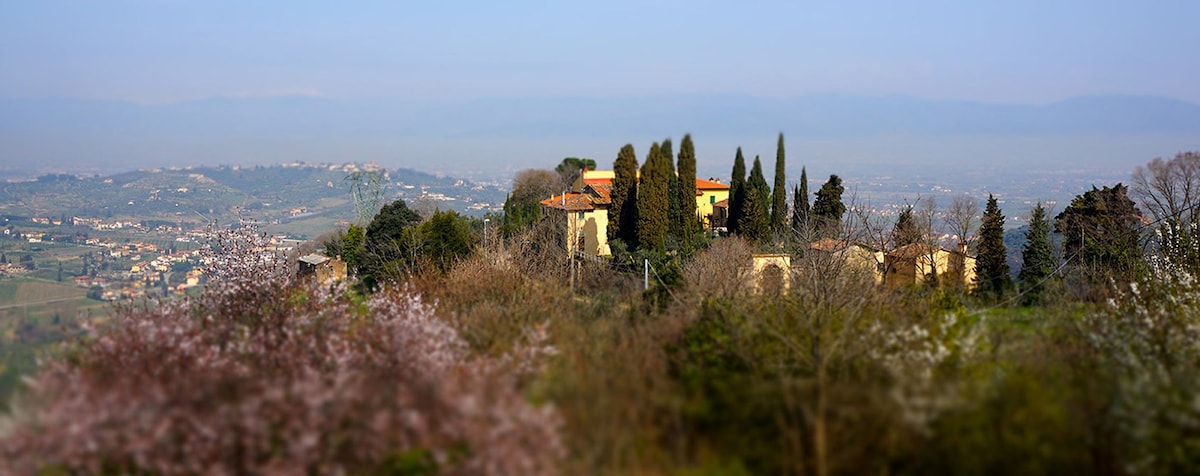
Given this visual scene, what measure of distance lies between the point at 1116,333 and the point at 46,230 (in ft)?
108

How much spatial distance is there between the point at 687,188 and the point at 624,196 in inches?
86.3

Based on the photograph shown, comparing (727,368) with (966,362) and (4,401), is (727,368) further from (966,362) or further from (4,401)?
(4,401)

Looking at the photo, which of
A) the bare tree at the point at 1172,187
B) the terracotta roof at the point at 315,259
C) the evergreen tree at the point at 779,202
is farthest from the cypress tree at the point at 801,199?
the terracotta roof at the point at 315,259

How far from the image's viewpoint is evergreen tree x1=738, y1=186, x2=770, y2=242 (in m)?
31.3

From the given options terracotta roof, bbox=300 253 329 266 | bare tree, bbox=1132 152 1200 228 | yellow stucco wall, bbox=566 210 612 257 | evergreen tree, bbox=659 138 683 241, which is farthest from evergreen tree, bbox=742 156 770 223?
terracotta roof, bbox=300 253 329 266

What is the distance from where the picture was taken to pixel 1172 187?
26.2m

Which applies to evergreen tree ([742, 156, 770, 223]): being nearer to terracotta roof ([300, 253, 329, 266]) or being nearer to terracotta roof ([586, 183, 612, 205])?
terracotta roof ([586, 183, 612, 205])

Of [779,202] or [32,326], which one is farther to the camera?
[779,202]

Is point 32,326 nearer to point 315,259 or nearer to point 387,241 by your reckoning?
point 387,241

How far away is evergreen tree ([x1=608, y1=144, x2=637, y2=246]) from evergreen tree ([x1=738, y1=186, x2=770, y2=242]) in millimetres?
3939

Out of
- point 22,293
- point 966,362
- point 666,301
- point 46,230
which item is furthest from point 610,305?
point 46,230

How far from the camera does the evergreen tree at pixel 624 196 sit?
3117 centimetres

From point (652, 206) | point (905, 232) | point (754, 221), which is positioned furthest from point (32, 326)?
point (905, 232)

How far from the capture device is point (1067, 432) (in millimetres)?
5770
